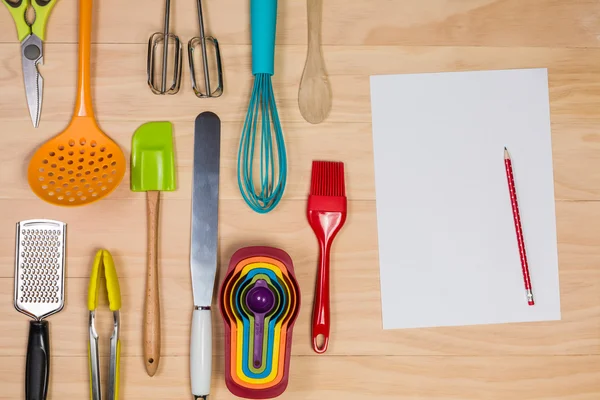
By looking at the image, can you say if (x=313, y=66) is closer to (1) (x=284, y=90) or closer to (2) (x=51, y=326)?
(1) (x=284, y=90)

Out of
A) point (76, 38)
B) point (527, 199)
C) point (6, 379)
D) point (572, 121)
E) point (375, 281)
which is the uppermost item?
point (76, 38)

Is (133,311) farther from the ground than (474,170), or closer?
closer

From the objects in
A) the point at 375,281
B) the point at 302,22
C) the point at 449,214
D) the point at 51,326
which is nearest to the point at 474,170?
the point at 449,214

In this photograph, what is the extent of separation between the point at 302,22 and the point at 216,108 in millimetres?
165

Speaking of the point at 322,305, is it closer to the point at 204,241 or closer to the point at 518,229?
the point at 204,241

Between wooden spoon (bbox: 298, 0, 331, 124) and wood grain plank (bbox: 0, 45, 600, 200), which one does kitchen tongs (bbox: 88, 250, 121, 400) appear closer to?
wood grain plank (bbox: 0, 45, 600, 200)

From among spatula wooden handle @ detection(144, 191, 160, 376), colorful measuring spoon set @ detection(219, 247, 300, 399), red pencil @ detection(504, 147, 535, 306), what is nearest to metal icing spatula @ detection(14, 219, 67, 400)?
spatula wooden handle @ detection(144, 191, 160, 376)

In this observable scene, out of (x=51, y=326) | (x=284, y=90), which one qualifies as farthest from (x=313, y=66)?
(x=51, y=326)

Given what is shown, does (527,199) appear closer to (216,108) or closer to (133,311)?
(216,108)

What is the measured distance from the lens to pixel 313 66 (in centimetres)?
90

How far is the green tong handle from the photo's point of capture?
855 mm

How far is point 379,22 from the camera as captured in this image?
91 centimetres

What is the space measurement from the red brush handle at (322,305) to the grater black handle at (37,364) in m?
0.34

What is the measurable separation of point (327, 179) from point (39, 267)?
39cm
